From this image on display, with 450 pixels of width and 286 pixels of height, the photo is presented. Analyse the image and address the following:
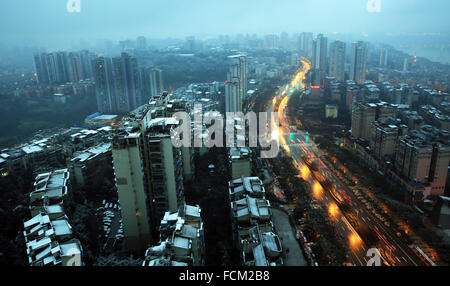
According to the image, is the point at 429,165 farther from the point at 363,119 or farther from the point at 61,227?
the point at 61,227

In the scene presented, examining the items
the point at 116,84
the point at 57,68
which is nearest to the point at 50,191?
the point at 116,84

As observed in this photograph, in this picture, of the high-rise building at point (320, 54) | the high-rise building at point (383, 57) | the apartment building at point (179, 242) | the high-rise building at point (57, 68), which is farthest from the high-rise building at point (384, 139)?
the high-rise building at point (383, 57)

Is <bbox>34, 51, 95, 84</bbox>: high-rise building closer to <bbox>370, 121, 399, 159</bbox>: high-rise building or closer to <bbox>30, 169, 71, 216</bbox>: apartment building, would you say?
<bbox>30, 169, 71, 216</bbox>: apartment building

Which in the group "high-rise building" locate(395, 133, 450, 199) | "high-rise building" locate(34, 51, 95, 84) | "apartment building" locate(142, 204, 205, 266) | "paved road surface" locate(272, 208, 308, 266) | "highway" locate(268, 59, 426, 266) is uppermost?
"high-rise building" locate(34, 51, 95, 84)

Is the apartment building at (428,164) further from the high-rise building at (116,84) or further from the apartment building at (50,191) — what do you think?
the high-rise building at (116,84)

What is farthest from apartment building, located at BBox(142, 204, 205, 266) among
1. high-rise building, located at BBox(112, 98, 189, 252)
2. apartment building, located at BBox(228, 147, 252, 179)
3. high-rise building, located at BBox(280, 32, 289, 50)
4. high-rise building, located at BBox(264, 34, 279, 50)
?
high-rise building, located at BBox(280, 32, 289, 50)
